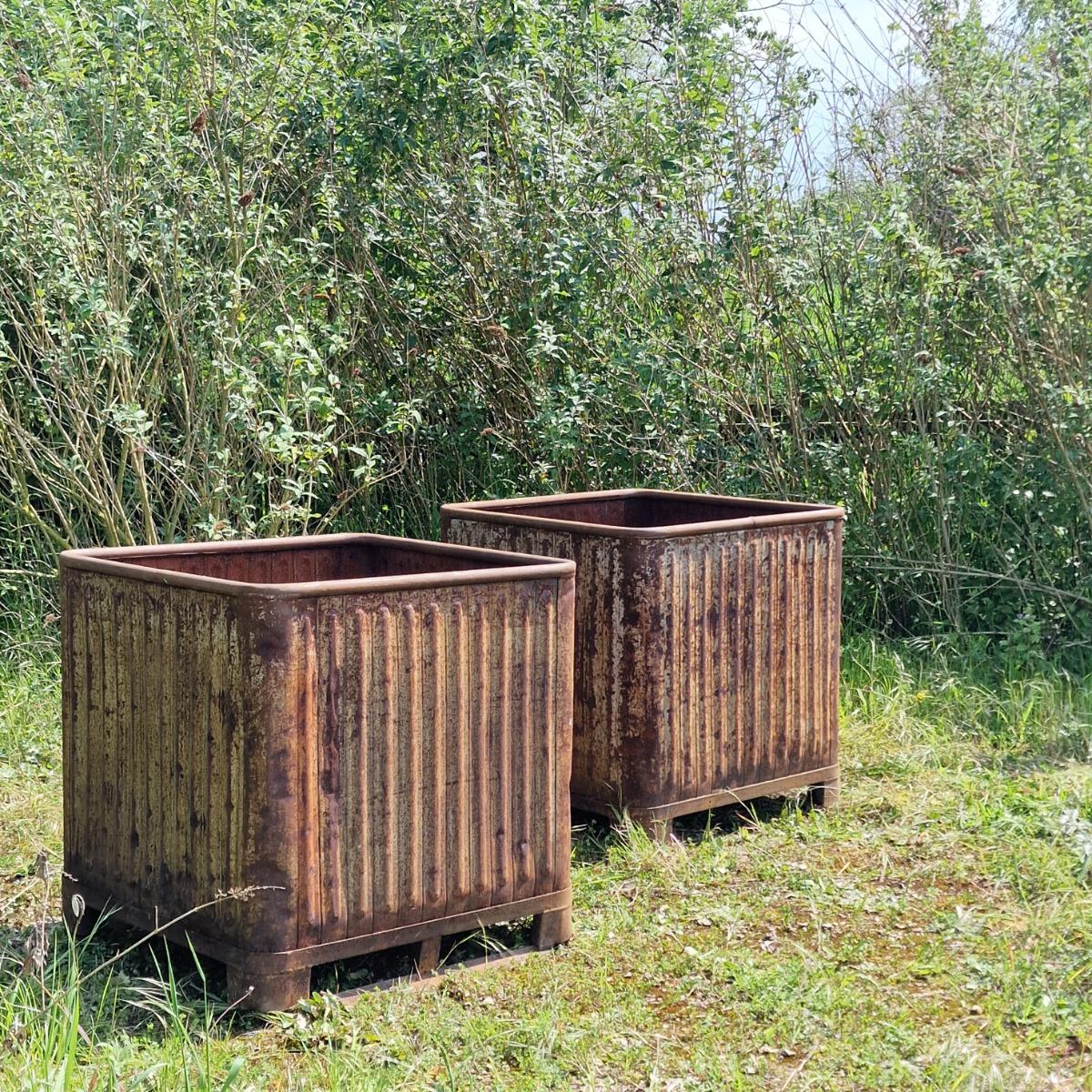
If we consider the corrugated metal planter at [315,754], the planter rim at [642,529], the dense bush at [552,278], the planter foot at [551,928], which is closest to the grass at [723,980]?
the planter foot at [551,928]

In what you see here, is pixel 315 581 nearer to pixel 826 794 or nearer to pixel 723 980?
pixel 723 980

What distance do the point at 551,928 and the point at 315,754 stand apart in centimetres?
96

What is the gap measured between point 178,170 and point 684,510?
2.74 metres

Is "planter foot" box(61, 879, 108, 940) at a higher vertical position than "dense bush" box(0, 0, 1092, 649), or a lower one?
lower

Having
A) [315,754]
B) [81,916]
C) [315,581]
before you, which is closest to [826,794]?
[315,581]

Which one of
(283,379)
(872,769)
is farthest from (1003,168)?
(283,379)

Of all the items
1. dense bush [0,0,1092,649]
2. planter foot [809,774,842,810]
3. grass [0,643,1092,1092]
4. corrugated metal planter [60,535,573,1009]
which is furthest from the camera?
dense bush [0,0,1092,649]

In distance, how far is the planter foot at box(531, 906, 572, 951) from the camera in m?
4.06

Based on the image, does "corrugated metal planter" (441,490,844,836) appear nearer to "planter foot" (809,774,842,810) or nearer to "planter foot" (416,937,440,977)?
"planter foot" (809,774,842,810)

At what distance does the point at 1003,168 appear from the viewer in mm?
6777

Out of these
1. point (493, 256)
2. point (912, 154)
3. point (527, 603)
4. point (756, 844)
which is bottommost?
point (756, 844)

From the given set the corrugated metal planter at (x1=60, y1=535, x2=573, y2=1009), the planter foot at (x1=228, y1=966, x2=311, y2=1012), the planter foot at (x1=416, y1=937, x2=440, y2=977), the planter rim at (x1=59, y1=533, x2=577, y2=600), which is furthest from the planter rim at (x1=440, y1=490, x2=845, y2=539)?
the planter foot at (x1=228, y1=966, x2=311, y2=1012)

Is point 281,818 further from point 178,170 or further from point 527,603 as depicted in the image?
point 178,170

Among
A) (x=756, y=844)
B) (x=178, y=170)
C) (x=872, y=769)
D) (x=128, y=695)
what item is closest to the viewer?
(x=128, y=695)
